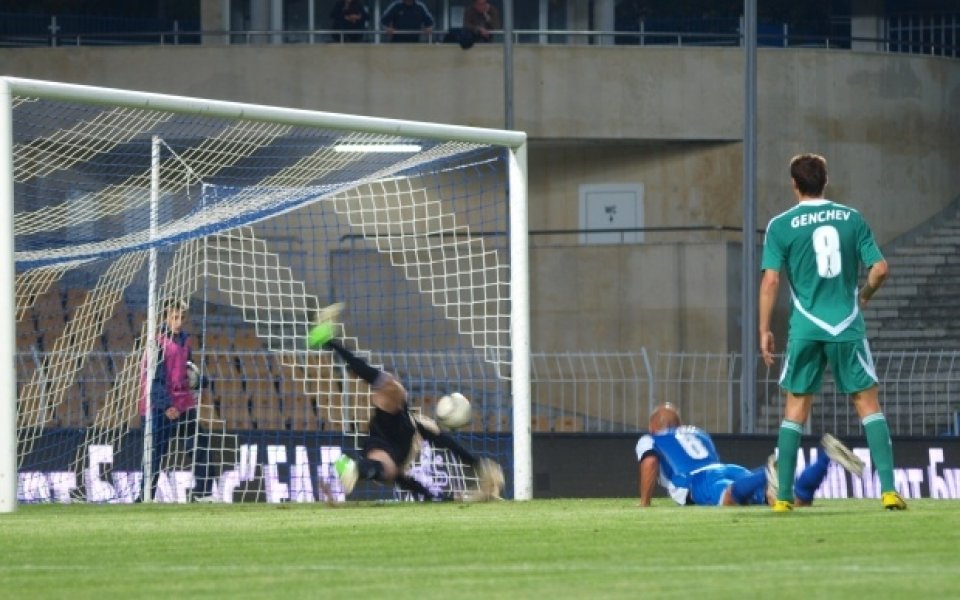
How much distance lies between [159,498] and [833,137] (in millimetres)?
18136

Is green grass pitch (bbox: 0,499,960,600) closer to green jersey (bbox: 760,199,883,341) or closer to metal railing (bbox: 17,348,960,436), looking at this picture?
green jersey (bbox: 760,199,883,341)

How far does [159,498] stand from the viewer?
17.0 meters

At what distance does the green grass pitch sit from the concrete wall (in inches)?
745

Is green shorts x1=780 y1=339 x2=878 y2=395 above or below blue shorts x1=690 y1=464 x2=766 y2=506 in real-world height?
above

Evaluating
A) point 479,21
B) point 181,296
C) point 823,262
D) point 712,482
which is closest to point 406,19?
point 479,21

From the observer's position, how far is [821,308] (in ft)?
34.4

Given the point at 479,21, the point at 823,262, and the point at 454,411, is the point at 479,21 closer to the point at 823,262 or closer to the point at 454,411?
the point at 454,411

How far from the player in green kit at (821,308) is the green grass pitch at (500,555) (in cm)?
46

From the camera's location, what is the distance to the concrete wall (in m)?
30.6

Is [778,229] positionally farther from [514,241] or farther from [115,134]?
[115,134]

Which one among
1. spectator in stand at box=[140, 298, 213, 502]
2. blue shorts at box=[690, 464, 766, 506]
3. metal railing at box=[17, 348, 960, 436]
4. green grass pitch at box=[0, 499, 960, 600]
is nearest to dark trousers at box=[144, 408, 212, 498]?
spectator in stand at box=[140, 298, 213, 502]

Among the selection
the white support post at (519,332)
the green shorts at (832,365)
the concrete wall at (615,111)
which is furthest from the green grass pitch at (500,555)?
the concrete wall at (615,111)

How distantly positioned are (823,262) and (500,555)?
116 inches

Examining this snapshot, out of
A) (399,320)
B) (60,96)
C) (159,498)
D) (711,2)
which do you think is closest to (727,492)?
(60,96)
